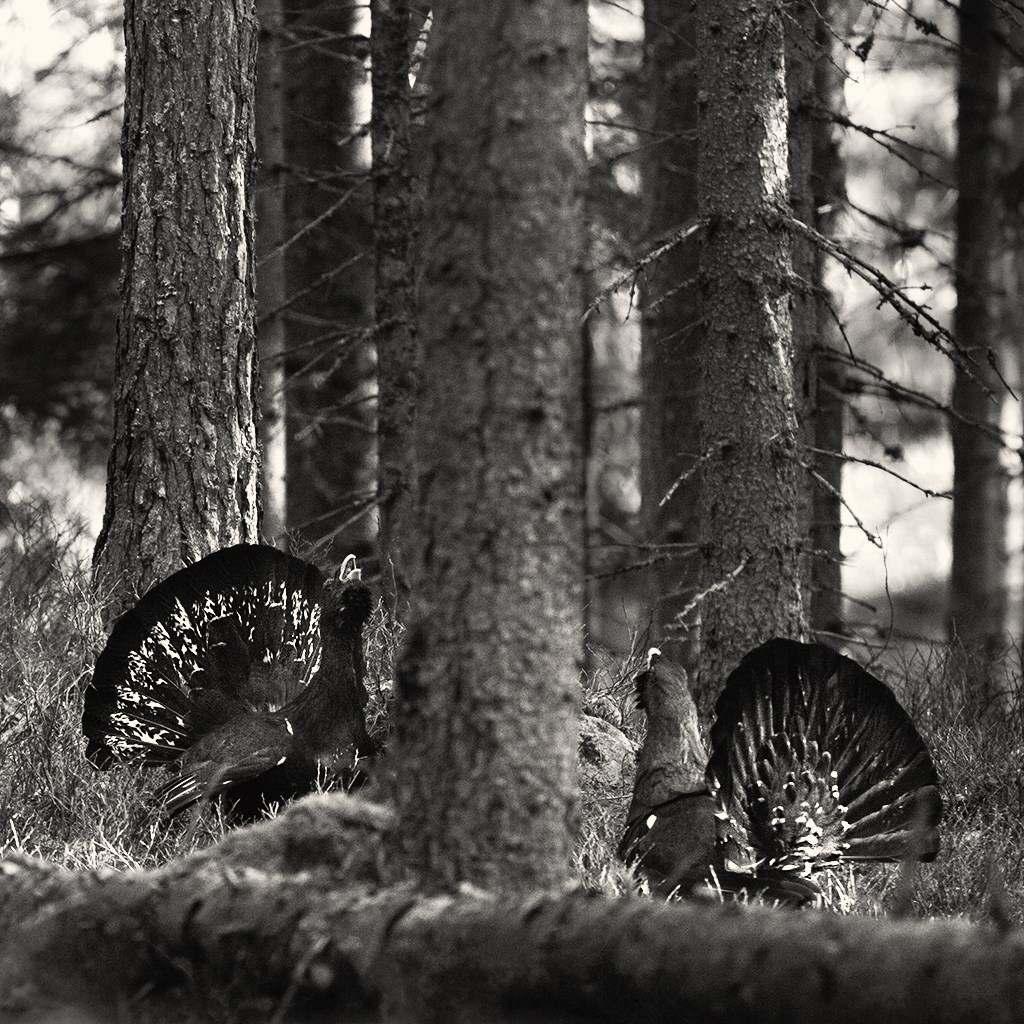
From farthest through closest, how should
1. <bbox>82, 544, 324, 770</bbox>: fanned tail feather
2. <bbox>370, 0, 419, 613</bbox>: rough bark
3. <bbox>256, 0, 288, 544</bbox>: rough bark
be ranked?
<bbox>256, 0, 288, 544</bbox>: rough bark < <bbox>370, 0, 419, 613</bbox>: rough bark < <bbox>82, 544, 324, 770</bbox>: fanned tail feather

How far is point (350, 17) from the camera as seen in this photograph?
1381cm

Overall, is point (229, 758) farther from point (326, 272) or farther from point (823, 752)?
point (326, 272)

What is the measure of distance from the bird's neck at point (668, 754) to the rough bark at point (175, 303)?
240 centimetres

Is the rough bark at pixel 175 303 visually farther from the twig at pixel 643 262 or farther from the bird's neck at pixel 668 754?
the bird's neck at pixel 668 754

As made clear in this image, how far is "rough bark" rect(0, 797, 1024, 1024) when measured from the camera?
2.79m

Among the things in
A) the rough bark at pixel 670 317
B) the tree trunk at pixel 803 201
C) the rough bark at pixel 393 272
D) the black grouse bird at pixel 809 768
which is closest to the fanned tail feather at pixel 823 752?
the black grouse bird at pixel 809 768

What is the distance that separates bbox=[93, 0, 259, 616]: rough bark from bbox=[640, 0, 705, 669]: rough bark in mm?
4650

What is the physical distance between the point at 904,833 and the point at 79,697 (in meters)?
3.48

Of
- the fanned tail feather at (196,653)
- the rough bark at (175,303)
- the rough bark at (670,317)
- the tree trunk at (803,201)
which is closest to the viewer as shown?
the fanned tail feather at (196,653)

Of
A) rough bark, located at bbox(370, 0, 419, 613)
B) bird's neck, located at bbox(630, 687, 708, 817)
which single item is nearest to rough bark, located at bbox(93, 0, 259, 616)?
rough bark, located at bbox(370, 0, 419, 613)

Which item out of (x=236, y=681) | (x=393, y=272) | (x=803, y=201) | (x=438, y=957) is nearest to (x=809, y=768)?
(x=236, y=681)

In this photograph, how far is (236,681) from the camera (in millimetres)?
6652

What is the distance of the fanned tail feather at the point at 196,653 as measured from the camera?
6324 mm

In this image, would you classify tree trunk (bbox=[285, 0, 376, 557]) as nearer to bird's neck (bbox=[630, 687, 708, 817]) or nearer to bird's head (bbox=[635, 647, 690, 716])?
bird's head (bbox=[635, 647, 690, 716])
